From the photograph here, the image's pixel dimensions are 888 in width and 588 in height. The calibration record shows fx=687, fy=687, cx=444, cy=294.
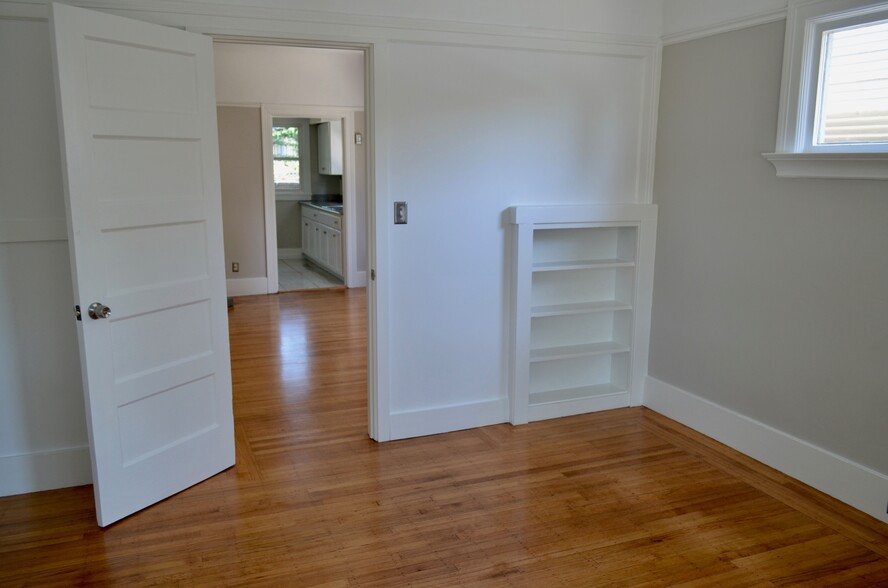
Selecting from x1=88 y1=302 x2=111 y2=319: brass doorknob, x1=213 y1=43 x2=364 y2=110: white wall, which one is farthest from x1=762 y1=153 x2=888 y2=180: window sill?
x1=213 y1=43 x2=364 y2=110: white wall

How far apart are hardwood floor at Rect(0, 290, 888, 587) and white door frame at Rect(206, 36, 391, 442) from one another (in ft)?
0.84

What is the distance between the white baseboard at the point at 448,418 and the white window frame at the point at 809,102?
6.51 ft

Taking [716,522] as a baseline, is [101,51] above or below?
above

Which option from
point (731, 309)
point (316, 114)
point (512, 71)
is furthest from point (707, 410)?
point (316, 114)

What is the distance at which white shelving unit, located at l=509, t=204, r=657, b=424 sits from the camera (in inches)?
160

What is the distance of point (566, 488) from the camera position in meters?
3.28

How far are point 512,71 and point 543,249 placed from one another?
1065mm

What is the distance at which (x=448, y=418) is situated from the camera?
3.96 m

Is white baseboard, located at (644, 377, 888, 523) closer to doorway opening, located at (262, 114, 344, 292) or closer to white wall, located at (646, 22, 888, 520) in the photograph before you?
white wall, located at (646, 22, 888, 520)

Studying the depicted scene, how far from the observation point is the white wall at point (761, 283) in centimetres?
304

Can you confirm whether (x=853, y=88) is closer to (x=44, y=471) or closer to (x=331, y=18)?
(x=331, y=18)

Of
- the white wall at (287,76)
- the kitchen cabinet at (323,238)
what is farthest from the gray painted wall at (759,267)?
the kitchen cabinet at (323,238)

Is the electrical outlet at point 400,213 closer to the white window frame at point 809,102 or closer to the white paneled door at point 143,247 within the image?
the white paneled door at point 143,247

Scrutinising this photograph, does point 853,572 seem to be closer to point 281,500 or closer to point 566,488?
point 566,488
